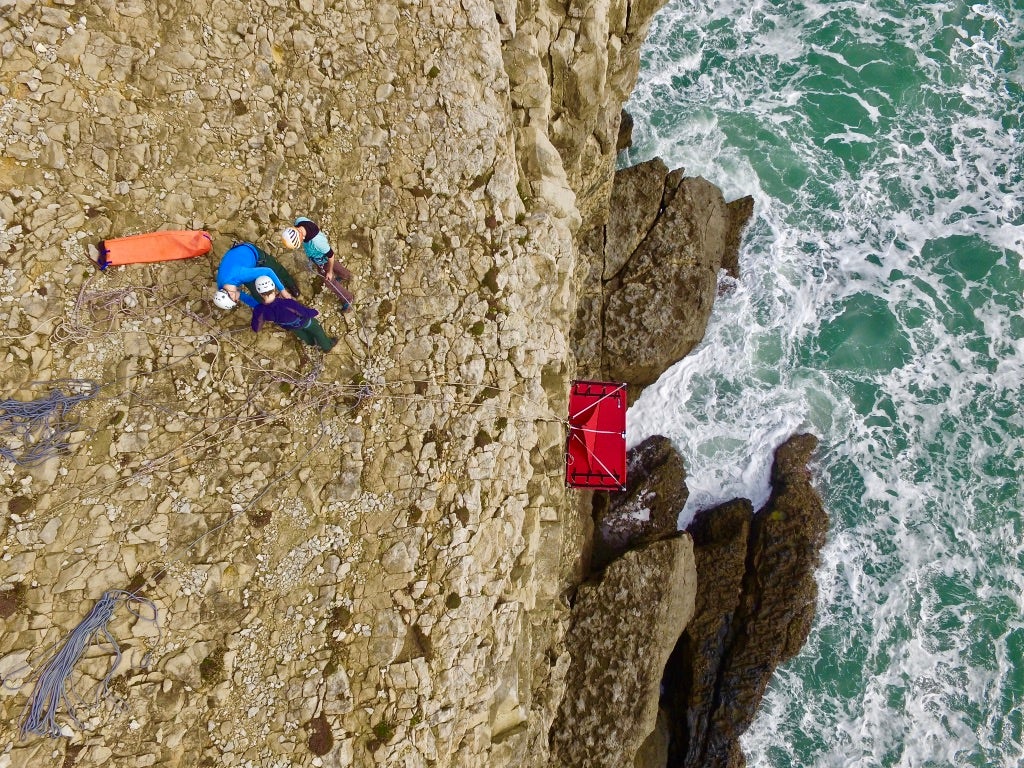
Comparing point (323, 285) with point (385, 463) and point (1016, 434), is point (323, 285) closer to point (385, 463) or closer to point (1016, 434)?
point (385, 463)

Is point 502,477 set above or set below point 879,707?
above

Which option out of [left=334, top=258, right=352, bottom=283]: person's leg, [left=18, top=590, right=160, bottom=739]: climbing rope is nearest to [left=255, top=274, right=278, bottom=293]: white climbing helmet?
[left=334, top=258, right=352, bottom=283]: person's leg

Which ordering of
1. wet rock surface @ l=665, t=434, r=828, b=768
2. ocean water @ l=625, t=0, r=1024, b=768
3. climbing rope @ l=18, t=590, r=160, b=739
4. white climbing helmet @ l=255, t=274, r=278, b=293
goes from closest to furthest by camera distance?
climbing rope @ l=18, t=590, r=160, b=739 → white climbing helmet @ l=255, t=274, r=278, b=293 → wet rock surface @ l=665, t=434, r=828, b=768 → ocean water @ l=625, t=0, r=1024, b=768

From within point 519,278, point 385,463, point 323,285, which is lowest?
point 385,463

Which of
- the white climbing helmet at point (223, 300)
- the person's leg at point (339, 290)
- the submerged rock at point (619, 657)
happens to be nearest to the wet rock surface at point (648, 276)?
the submerged rock at point (619, 657)

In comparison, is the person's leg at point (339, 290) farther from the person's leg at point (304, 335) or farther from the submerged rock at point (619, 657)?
the submerged rock at point (619, 657)

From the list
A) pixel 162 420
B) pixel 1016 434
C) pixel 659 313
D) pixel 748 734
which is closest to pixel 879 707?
pixel 748 734

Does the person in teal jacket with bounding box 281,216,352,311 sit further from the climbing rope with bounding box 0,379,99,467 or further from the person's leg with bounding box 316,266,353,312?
the climbing rope with bounding box 0,379,99,467
